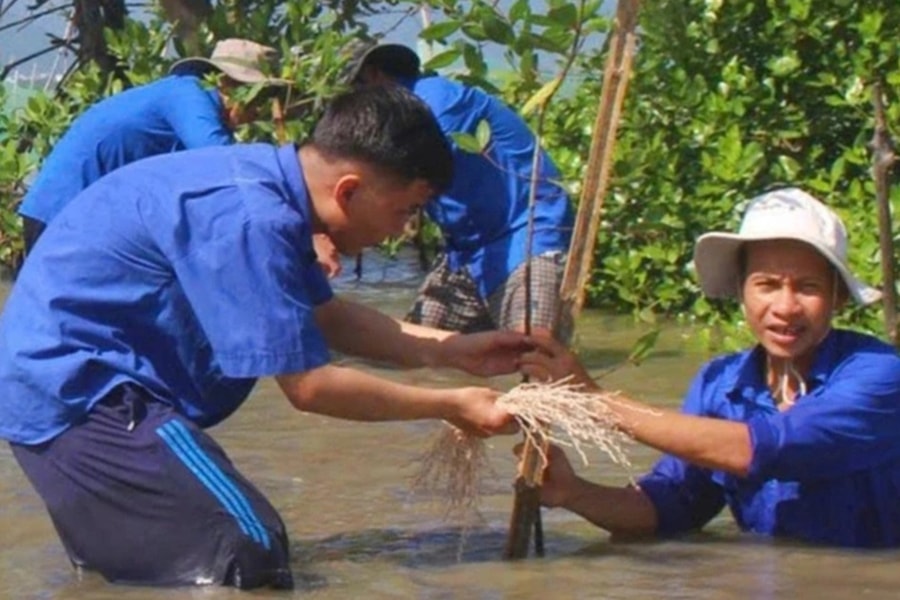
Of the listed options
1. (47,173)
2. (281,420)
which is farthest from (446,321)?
(47,173)

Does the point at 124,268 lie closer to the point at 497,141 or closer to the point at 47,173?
the point at 497,141

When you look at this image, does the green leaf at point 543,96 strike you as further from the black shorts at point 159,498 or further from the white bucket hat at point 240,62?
the white bucket hat at point 240,62

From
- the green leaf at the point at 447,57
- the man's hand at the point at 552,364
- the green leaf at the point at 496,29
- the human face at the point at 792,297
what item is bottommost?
the man's hand at the point at 552,364

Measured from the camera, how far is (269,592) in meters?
4.98

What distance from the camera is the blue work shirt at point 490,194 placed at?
291 inches

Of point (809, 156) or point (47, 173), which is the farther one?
point (809, 156)

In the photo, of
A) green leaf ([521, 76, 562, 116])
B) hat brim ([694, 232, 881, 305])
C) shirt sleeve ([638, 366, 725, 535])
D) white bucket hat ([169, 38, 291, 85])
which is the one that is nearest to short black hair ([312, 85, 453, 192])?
green leaf ([521, 76, 562, 116])

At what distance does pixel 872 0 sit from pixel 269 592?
17.5 feet

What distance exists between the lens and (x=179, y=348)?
4.94m

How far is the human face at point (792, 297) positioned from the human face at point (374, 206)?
2.51ft

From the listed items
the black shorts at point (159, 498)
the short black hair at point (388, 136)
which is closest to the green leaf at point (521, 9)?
the short black hair at point (388, 136)

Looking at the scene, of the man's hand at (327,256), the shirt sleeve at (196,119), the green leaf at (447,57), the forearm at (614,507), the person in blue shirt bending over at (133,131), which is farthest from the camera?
the person in blue shirt bending over at (133,131)

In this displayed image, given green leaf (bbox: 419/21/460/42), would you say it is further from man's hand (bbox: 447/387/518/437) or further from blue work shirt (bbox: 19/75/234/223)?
blue work shirt (bbox: 19/75/234/223)

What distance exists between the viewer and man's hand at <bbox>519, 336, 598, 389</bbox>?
198 inches
